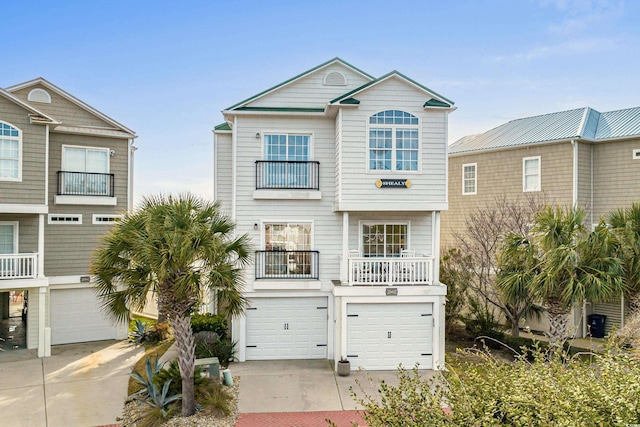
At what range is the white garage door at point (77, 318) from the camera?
17.2 m

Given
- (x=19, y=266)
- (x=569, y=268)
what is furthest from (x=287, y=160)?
(x=19, y=266)

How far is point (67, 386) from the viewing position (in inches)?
494

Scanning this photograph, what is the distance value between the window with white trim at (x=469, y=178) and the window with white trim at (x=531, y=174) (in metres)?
2.43

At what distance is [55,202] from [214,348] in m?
8.86

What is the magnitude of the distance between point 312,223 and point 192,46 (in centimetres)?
883

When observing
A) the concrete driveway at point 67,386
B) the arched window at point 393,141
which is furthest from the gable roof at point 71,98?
the arched window at point 393,141

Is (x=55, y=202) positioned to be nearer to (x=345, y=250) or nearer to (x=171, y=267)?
(x=171, y=267)

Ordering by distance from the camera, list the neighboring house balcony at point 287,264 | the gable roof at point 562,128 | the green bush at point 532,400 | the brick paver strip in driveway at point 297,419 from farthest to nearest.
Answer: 1. the gable roof at point 562,128
2. the neighboring house balcony at point 287,264
3. the brick paver strip in driveway at point 297,419
4. the green bush at point 532,400

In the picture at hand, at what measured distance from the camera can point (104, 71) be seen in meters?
18.5

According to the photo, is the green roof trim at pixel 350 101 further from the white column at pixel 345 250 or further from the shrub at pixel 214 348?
the shrub at pixel 214 348

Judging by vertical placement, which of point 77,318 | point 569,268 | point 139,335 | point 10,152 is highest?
point 10,152

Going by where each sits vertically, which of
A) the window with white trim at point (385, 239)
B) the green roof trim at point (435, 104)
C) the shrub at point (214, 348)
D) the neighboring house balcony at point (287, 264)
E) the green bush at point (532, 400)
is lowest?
the shrub at point (214, 348)

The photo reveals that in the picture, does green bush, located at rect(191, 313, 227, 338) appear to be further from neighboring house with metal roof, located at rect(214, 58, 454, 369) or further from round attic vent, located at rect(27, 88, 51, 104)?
round attic vent, located at rect(27, 88, 51, 104)

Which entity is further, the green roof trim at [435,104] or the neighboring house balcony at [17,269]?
the neighboring house balcony at [17,269]
